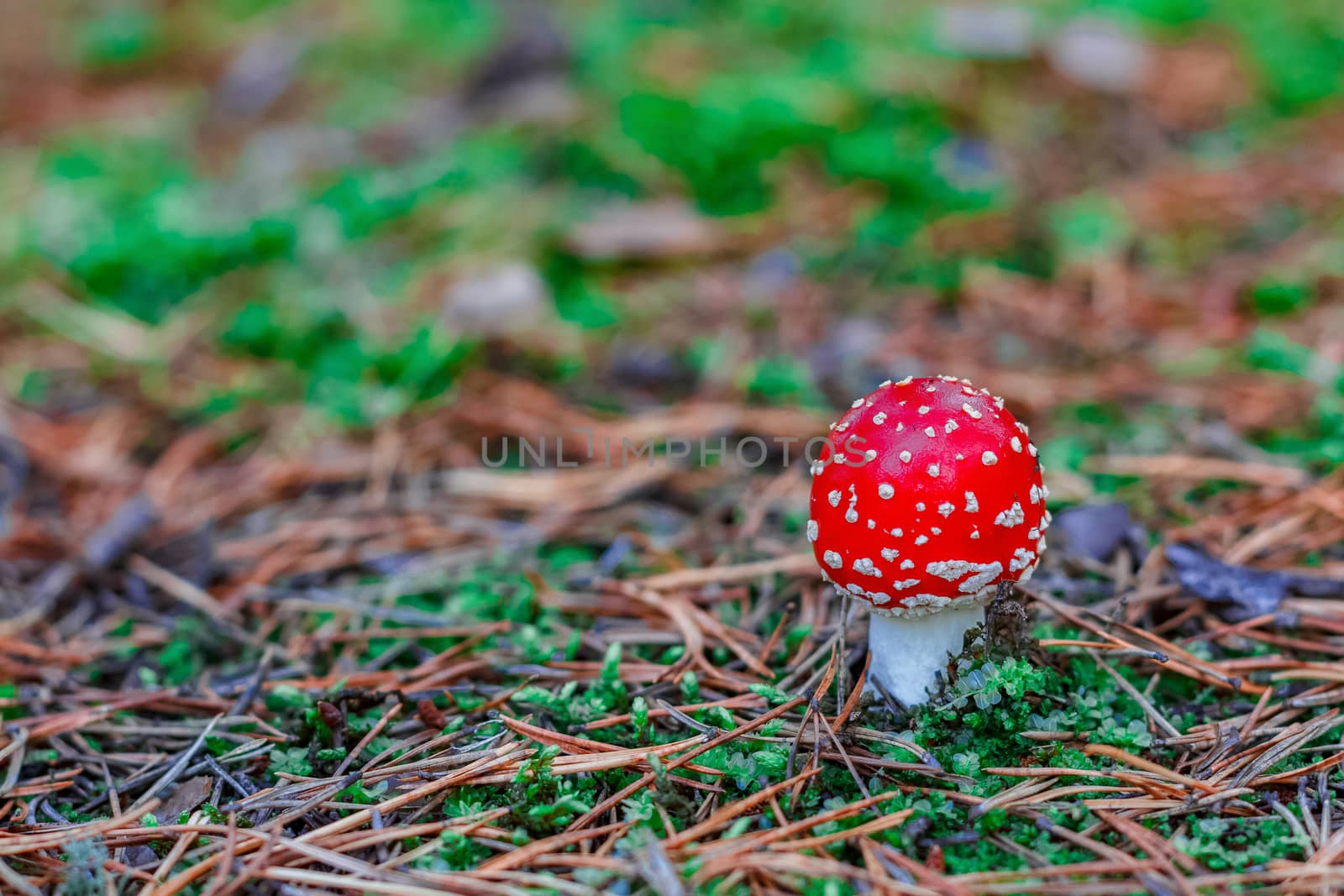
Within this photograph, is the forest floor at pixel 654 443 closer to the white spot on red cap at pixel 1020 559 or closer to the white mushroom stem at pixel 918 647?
the white mushroom stem at pixel 918 647

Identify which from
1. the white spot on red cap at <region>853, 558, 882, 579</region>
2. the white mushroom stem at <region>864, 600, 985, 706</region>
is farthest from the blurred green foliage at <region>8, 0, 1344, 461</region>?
the white spot on red cap at <region>853, 558, 882, 579</region>

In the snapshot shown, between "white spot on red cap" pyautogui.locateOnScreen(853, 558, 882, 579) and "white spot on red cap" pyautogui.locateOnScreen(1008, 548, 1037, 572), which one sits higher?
"white spot on red cap" pyautogui.locateOnScreen(1008, 548, 1037, 572)

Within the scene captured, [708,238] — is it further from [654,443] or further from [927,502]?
[927,502]

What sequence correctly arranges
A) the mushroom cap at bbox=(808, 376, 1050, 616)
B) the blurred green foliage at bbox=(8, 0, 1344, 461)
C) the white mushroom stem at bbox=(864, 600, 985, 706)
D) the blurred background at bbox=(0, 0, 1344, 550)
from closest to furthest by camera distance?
1. the mushroom cap at bbox=(808, 376, 1050, 616)
2. the white mushroom stem at bbox=(864, 600, 985, 706)
3. the blurred background at bbox=(0, 0, 1344, 550)
4. the blurred green foliage at bbox=(8, 0, 1344, 461)

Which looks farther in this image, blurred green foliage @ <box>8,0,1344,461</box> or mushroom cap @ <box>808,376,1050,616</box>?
blurred green foliage @ <box>8,0,1344,461</box>

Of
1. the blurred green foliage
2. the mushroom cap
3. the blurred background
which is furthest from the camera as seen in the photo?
the blurred green foliage

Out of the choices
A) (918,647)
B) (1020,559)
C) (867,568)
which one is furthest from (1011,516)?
(918,647)

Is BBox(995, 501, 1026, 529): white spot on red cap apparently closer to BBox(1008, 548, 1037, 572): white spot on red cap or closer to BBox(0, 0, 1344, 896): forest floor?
BBox(1008, 548, 1037, 572): white spot on red cap

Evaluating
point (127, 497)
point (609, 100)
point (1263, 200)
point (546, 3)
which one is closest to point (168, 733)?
point (127, 497)
